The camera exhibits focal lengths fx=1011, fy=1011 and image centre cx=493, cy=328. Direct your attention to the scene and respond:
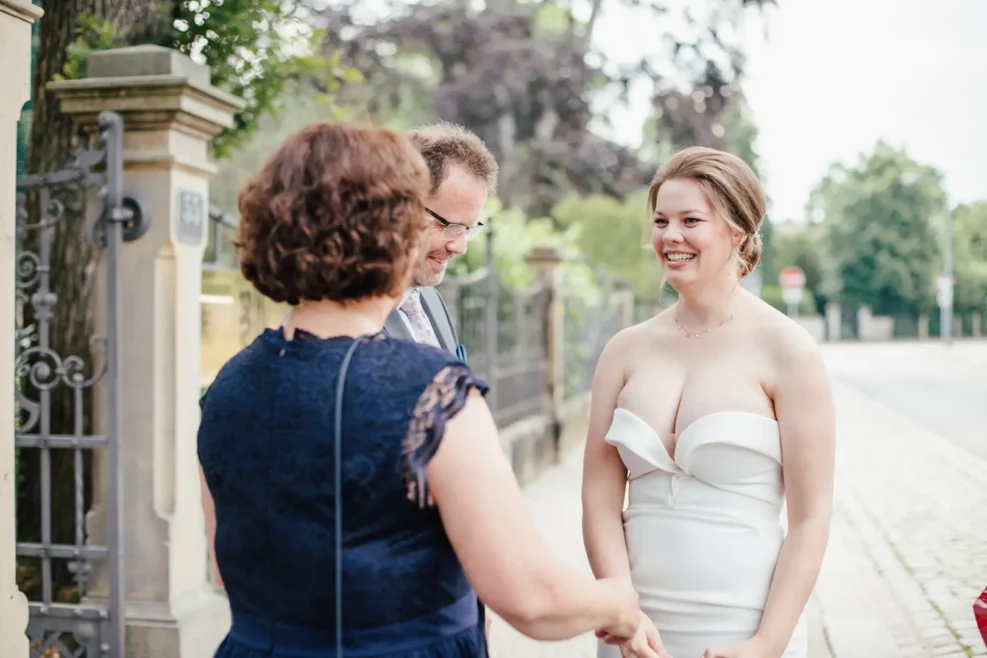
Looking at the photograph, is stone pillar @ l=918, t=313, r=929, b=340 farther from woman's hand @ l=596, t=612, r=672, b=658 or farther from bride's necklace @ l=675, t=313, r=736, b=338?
woman's hand @ l=596, t=612, r=672, b=658

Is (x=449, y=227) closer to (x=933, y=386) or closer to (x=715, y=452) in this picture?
(x=715, y=452)

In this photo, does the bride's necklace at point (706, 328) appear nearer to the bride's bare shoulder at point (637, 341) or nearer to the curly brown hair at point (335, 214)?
the bride's bare shoulder at point (637, 341)

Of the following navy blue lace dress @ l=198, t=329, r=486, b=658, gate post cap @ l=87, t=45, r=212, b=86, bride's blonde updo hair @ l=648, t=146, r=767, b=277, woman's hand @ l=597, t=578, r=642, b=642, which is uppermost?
gate post cap @ l=87, t=45, r=212, b=86

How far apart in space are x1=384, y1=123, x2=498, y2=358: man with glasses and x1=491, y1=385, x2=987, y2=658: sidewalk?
10.5 ft

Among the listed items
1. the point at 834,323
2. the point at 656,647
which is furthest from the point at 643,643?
the point at 834,323

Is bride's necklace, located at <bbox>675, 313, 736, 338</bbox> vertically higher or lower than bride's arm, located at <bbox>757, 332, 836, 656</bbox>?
higher

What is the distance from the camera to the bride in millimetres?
2158

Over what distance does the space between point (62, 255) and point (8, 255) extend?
1.74m

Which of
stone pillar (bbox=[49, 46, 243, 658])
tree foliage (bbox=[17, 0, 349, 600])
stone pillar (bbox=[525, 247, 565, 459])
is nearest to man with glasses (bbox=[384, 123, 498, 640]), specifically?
stone pillar (bbox=[49, 46, 243, 658])

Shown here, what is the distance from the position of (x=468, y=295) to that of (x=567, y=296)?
4.14 metres

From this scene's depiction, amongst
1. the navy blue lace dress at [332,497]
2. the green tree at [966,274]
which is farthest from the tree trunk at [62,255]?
the green tree at [966,274]

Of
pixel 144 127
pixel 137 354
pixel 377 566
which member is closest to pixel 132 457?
pixel 137 354

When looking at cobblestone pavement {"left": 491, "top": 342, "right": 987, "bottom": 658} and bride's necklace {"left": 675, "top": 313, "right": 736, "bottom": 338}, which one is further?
cobblestone pavement {"left": 491, "top": 342, "right": 987, "bottom": 658}

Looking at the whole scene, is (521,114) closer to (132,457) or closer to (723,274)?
(132,457)
